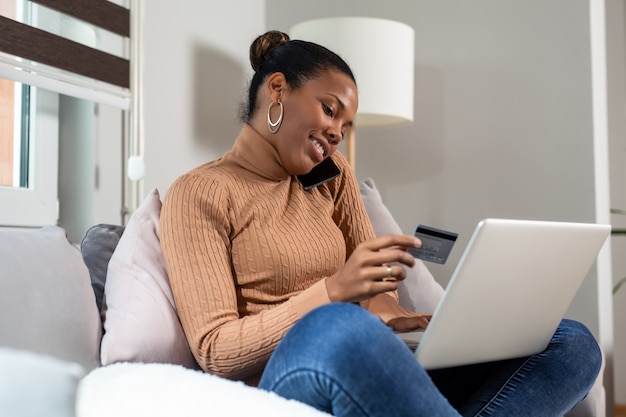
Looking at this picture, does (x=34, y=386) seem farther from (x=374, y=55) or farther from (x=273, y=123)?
(x=374, y=55)

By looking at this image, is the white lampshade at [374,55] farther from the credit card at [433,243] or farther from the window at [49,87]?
the credit card at [433,243]

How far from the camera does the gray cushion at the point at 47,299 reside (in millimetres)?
1021

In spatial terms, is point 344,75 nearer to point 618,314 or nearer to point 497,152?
point 497,152

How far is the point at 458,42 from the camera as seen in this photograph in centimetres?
248

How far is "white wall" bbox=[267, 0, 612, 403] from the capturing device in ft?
7.58

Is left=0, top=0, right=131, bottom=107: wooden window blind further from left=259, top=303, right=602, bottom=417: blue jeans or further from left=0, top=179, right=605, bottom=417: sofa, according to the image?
left=259, top=303, right=602, bottom=417: blue jeans

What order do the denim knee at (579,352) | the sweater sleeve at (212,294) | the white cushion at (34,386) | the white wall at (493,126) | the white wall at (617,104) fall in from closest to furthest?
the white cushion at (34,386)
the sweater sleeve at (212,294)
the denim knee at (579,352)
the white wall at (493,126)
the white wall at (617,104)

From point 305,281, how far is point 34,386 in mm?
494

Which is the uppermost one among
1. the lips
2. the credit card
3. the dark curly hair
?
the dark curly hair

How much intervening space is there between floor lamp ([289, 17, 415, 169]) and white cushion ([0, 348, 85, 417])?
140cm

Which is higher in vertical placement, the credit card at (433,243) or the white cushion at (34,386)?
the credit card at (433,243)

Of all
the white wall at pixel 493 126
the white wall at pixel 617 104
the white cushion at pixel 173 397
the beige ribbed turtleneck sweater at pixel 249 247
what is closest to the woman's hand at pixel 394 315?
the beige ribbed turtleneck sweater at pixel 249 247

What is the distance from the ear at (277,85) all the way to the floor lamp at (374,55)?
0.88 meters

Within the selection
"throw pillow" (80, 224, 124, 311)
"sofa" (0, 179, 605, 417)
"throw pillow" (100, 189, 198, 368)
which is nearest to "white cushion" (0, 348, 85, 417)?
"sofa" (0, 179, 605, 417)
